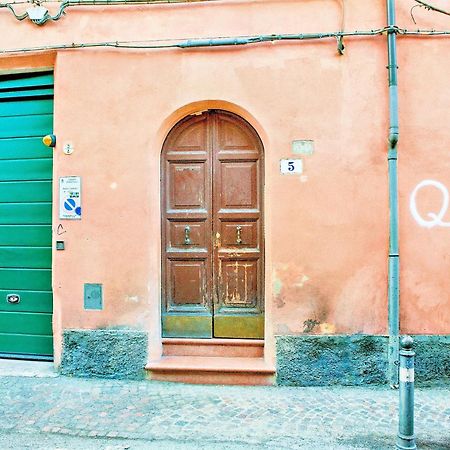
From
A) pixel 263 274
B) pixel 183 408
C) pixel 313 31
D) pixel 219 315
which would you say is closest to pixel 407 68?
pixel 313 31

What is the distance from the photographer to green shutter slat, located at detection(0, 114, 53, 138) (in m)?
5.69

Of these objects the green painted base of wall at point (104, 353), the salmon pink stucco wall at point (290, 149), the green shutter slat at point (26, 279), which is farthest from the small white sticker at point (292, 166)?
the green shutter slat at point (26, 279)

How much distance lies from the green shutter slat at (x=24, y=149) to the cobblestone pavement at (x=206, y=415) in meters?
2.66

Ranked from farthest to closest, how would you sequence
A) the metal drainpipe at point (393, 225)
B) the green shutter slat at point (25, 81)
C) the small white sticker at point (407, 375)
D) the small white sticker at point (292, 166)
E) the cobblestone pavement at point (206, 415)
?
the green shutter slat at point (25, 81), the small white sticker at point (292, 166), the metal drainpipe at point (393, 225), the cobblestone pavement at point (206, 415), the small white sticker at point (407, 375)

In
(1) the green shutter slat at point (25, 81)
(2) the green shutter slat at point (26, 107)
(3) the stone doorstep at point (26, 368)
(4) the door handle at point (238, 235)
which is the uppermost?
(1) the green shutter slat at point (25, 81)

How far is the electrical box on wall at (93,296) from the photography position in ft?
17.3

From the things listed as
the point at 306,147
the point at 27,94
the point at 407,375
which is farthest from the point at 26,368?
the point at 407,375

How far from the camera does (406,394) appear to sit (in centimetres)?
344

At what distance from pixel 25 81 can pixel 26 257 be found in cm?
218

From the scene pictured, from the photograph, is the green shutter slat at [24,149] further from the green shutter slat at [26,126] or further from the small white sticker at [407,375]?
the small white sticker at [407,375]

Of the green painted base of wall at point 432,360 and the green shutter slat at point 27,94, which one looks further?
the green shutter slat at point 27,94

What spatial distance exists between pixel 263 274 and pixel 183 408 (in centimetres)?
173

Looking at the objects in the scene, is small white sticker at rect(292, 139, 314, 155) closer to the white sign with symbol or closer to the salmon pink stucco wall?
the salmon pink stucco wall

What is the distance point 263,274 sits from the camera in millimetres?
5359
